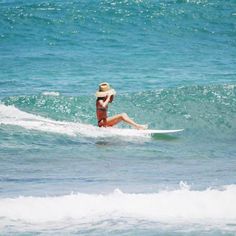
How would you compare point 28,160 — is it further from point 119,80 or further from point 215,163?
point 119,80

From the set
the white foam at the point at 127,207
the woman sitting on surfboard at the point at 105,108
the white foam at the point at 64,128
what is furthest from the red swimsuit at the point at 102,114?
the white foam at the point at 127,207

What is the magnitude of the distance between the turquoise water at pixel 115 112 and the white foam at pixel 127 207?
1 cm

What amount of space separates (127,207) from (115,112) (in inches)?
352

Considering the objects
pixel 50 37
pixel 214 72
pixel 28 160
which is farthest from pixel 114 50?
pixel 28 160

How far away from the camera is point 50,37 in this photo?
981 inches

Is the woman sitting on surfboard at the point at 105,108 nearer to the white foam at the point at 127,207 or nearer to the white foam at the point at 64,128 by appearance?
the white foam at the point at 64,128

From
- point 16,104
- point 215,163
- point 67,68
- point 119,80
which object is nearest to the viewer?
point 215,163

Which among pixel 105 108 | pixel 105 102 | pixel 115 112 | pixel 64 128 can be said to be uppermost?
pixel 105 102

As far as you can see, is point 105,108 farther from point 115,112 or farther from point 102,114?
point 115,112

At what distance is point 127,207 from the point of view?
7.85 metres

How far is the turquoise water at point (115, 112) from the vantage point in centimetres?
773

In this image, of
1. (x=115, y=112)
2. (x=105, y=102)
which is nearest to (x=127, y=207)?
(x=105, y=102)

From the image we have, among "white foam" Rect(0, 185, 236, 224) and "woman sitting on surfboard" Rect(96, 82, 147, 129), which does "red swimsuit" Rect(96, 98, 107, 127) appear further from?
"white foam" Rect(0, 185, 236, 224)

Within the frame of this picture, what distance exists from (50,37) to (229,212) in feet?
59.5
